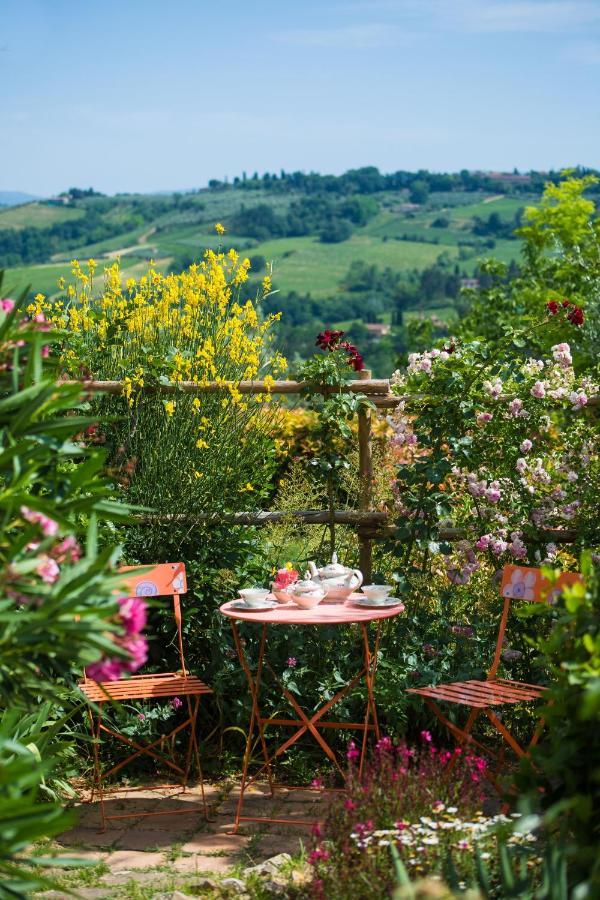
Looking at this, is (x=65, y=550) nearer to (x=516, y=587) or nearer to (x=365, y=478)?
(x=516, y=587)

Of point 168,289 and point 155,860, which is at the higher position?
point 168,289

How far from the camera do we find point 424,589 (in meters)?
5.03

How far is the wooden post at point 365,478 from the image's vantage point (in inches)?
205

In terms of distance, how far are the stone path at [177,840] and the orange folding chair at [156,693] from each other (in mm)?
67

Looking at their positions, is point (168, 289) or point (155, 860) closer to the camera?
point (155, 860)

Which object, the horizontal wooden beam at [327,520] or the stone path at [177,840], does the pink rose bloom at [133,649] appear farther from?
the horizontal wooden beam at [327,520]

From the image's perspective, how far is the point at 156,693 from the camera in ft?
14.1

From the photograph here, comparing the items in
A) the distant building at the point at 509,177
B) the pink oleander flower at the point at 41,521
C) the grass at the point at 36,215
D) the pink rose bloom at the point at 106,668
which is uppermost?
the distant building at the point at 509,177

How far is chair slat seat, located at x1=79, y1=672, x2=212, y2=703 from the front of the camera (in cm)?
428

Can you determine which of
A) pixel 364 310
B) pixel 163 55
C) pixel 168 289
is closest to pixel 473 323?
pixel 163 55

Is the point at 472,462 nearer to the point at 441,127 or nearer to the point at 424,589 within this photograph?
the point at 424,589

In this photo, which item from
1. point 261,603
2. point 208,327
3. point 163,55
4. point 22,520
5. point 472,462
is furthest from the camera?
point 163,55

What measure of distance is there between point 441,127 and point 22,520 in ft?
168

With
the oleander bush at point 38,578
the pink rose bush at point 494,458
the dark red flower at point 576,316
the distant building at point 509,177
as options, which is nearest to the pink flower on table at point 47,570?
the oleander bush at point 38,578
